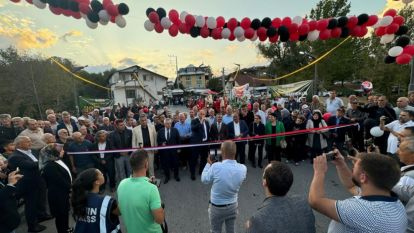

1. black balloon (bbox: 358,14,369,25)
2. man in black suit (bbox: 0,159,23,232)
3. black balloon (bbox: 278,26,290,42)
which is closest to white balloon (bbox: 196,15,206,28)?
black balloon (bbox: 278,26,290,42)

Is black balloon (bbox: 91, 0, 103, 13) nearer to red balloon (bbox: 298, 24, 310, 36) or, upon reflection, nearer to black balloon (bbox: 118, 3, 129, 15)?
black balloon (bbox: 118, 3, 129, 15)

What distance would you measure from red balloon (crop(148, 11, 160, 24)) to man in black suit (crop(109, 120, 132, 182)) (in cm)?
284

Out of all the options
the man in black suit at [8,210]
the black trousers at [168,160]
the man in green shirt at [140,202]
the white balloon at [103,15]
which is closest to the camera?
the man in green shirt at [140,202]

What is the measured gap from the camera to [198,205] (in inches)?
207

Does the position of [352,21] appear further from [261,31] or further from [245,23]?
[245,23]

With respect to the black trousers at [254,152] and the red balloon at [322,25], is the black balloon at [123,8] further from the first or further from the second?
the black trousers at [254,152]

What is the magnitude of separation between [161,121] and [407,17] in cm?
2980

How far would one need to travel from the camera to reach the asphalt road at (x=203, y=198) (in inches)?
175

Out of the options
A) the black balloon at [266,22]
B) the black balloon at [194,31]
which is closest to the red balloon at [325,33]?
the black balloon at [266,22]

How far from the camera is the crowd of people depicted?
160 centimetres

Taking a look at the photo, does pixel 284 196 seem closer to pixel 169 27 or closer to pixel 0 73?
pixel 169 27

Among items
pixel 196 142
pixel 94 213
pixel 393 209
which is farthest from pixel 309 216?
pixel 196 142

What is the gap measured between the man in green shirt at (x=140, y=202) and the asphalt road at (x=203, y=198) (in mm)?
2108

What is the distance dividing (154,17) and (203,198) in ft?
13.7
